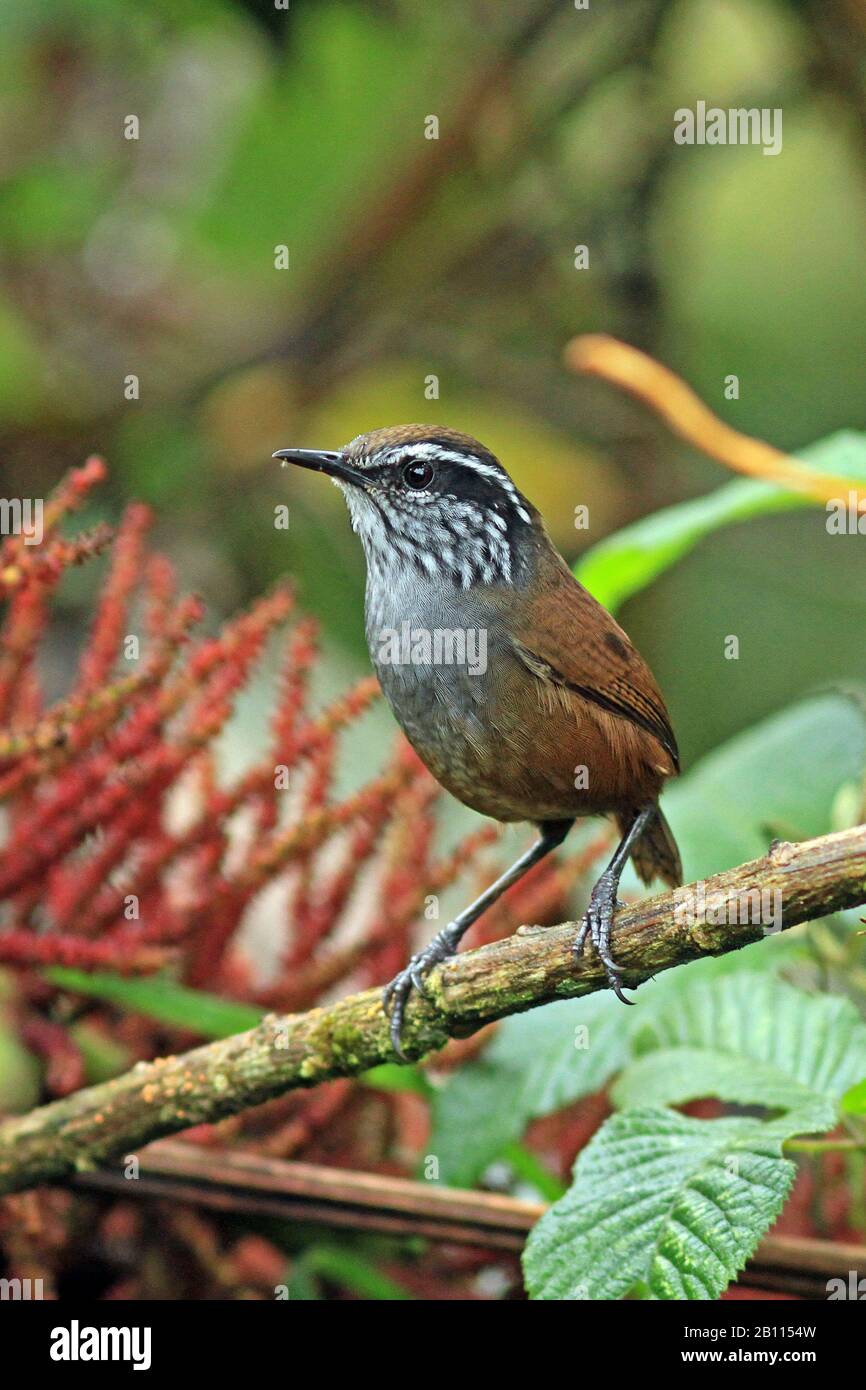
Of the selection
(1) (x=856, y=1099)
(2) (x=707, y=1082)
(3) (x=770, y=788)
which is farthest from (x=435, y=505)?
(1) (x=856, y=1099)

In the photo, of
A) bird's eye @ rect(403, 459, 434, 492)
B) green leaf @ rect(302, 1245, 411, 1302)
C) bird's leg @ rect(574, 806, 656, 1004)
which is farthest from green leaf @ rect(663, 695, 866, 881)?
green leaf @ rect(302, 1245, 411, 1302)

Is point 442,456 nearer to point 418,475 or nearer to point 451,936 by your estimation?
point 418,475

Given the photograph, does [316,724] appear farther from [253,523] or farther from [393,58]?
[393,58]

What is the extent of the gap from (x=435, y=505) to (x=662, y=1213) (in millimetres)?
1335

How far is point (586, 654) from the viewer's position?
8.80 feet

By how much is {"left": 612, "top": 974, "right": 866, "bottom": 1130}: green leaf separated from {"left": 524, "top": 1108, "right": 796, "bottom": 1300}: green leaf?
0.46 feet

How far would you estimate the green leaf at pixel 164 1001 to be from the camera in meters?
2.71

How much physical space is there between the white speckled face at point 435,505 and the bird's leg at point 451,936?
54 centimetres

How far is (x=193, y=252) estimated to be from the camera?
18.9ft

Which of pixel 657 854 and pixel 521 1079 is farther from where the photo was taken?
pixel 657 854

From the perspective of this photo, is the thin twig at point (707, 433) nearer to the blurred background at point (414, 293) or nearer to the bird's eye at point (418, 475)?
the bird's eye at point (418, 475)

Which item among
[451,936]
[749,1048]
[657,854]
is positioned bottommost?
[749,1048]

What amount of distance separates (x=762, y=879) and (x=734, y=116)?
417cm

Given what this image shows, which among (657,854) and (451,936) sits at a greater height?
(657,854)
